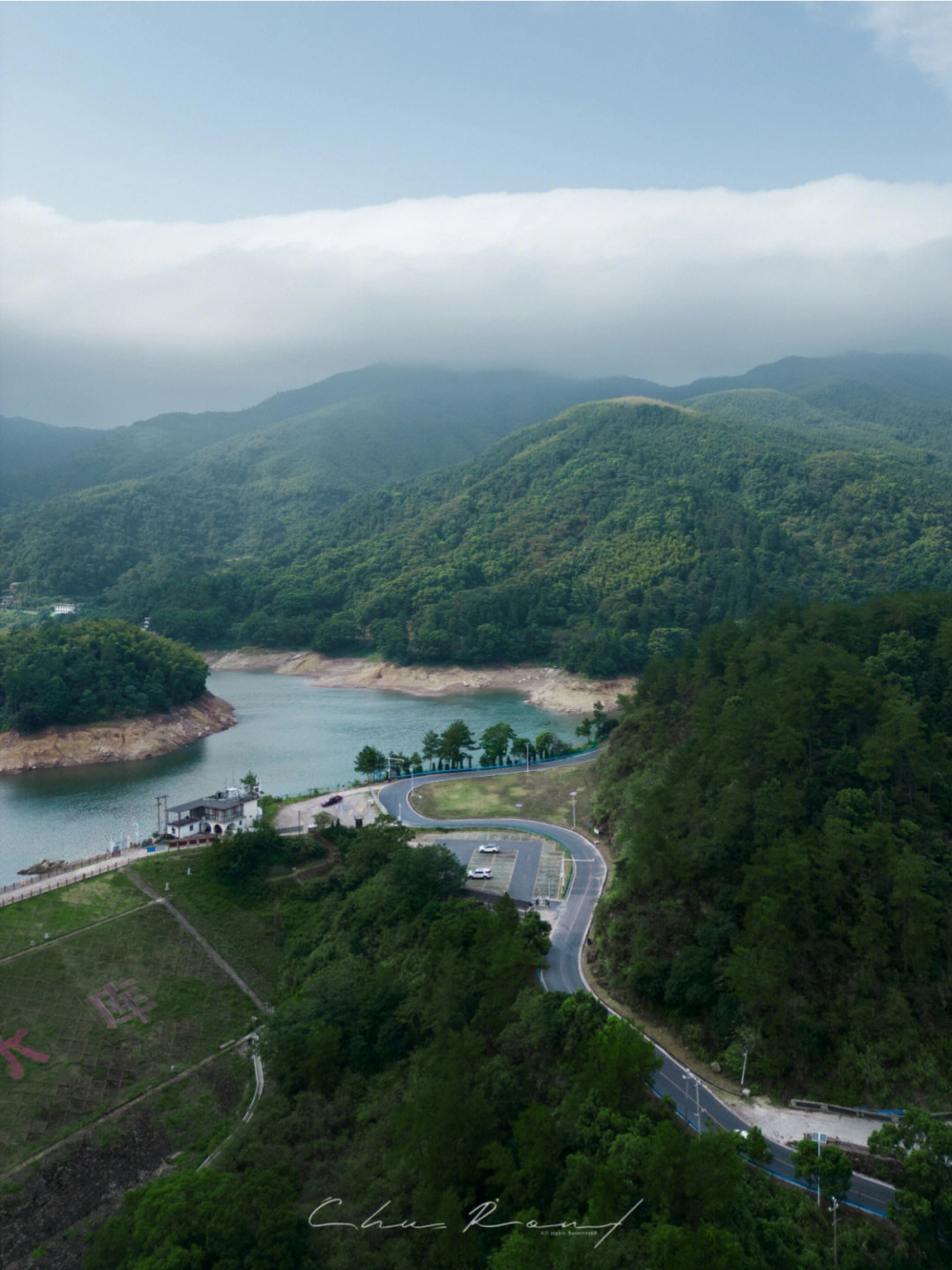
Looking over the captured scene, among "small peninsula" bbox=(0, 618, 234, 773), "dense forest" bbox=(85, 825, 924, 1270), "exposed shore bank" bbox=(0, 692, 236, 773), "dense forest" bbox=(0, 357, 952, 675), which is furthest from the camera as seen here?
"dense forest" bbox=(0, 357, 952, 675)

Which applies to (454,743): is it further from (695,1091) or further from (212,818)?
(695,1091)

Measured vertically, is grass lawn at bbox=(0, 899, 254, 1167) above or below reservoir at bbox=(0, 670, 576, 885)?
above

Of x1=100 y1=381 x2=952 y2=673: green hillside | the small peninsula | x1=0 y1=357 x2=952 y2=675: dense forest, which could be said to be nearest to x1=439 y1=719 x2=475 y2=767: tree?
the small peninsula

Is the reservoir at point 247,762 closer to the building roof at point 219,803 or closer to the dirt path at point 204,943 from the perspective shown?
the building roof at point 219,803

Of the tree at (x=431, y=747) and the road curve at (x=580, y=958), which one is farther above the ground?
the road curve at (x=580, y=958)

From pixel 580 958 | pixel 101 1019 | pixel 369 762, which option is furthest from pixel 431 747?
pixel 101 1019

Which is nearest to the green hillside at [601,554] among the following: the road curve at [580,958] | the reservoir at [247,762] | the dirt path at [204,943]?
the reservoir at [247,762]

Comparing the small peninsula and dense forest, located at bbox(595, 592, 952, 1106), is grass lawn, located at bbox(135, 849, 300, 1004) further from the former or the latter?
the small peninsula
